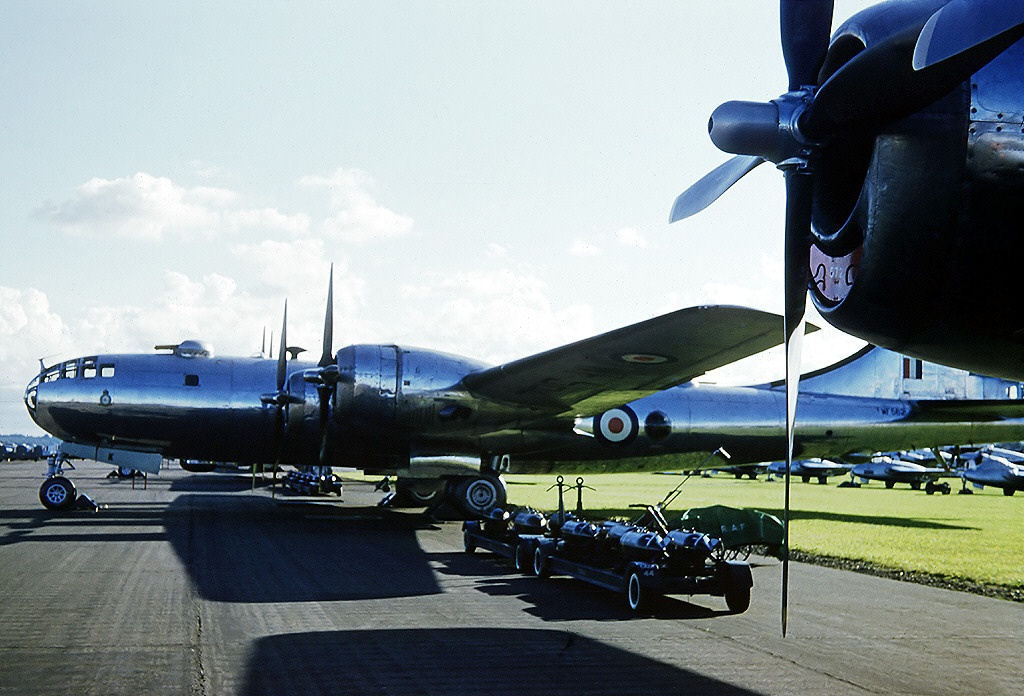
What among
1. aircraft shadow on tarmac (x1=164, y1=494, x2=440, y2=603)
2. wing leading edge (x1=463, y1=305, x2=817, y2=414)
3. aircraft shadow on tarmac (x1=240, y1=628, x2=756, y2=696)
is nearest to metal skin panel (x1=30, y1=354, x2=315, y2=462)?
aircraft shadow on tarmac (x1=164, y1=494, x2=440, y2=603)

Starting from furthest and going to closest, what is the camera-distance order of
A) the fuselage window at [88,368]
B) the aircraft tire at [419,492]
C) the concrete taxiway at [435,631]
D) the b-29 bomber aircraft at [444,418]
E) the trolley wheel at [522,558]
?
1. the aircraft tire at [419,492]
2. the fuselage window at [88,368]
3. the b-29 bomber aircraft at [444,418]
4. the trolley wheel at [522,558]
5. the concrete taxiway at [435,631]

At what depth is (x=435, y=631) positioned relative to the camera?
28.8ft

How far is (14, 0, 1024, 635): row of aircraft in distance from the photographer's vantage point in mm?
4758

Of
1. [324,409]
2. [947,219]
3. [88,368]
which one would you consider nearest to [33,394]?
[88,368]

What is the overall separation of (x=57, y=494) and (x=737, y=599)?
61.3ft

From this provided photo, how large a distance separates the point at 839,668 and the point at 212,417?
58.7 feet

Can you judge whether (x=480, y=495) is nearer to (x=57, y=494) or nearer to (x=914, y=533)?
(x=914, y=533)

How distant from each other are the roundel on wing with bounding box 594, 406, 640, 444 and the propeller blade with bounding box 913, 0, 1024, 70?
17.9 meters

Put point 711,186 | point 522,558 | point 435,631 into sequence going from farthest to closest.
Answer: point 522,558, point 435,631, point 711,186

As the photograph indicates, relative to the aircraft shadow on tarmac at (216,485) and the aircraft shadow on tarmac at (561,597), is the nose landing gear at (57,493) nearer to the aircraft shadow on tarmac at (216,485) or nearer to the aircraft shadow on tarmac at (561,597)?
the aircraft shadow on tarmac at (216,485)

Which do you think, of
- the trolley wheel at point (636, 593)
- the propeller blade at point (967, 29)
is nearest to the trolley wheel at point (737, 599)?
the trolley wheel at point (636, 593)

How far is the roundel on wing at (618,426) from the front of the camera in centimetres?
2206

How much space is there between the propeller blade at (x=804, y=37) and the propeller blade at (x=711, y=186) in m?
0.76

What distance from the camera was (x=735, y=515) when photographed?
13.1 m
